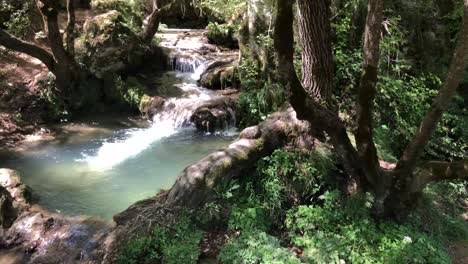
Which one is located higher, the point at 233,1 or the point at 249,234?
the point at 233,1

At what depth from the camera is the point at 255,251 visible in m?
4.81

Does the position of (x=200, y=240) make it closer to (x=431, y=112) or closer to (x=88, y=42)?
(x=431, y=112)

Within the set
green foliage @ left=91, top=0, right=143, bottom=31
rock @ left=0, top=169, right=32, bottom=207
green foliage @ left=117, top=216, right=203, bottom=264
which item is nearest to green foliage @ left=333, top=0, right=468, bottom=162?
green foliage @ left=117, top=216, right=203, bottom=264

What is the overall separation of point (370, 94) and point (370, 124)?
38 cm

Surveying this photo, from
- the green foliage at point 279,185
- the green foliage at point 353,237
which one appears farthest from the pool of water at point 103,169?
the green foliage at point 353,237

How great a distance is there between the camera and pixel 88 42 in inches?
438

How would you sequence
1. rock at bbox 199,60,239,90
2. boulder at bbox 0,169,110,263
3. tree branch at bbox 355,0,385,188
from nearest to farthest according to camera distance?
1. tree branch at bbox 355,0,385,188
2. boulder at bbox 0,169,110,263
3. rock at bbox 199,60,239,90

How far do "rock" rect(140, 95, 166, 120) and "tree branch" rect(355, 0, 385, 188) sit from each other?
675 cm

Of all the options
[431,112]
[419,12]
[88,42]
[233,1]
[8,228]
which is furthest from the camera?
[88,42]

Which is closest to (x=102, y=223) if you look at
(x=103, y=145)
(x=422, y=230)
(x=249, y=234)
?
(x=249, y=234)

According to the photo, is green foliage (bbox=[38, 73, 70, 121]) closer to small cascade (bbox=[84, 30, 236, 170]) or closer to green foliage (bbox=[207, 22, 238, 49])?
small cascade (bbox=[84, 30, 236, 170])

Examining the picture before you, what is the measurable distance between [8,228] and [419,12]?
27.8 feet

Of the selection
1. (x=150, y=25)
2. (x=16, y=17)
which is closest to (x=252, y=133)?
(x=150, y=25)

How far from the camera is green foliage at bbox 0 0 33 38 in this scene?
1109cm
